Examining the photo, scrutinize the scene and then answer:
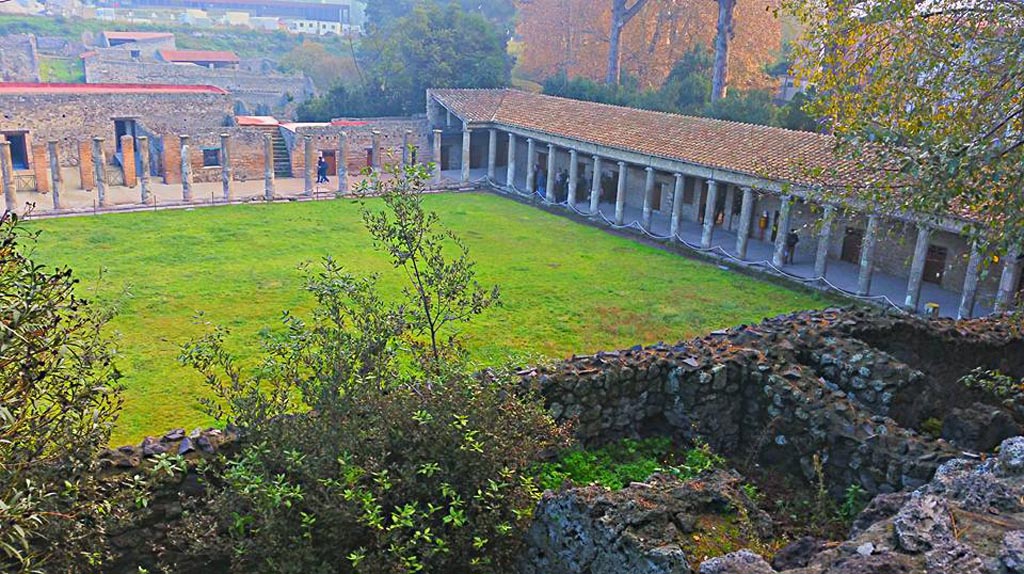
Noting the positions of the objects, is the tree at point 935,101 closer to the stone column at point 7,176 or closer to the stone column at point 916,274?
the stone column at point 916,274

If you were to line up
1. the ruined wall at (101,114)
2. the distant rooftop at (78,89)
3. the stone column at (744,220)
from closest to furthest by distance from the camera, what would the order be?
the stone column at (744,220), the ruined wall at (101,114), the distant rooftop at (78,89)

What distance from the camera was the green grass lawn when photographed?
16.3m

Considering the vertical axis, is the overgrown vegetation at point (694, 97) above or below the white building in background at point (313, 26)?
below

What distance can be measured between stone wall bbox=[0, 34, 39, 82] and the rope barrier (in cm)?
4477

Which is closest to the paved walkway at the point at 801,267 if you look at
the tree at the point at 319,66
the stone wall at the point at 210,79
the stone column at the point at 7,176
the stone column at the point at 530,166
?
the stone column at the point at 530,166

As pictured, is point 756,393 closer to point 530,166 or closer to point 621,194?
point 621,194

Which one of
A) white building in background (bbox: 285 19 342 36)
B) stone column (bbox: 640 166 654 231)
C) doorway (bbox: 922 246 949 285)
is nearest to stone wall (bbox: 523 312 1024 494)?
doorway (bbox: 922 246 949 285)

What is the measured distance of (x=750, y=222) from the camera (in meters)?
28.4

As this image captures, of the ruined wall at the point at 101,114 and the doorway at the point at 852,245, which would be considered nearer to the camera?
the doorway at the point at 852,245

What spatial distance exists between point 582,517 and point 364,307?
2.84m

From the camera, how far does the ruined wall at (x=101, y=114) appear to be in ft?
116

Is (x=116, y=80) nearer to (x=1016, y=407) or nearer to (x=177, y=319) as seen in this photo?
(x=177, y=319)

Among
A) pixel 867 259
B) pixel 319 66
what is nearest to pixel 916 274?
pixel 867 259

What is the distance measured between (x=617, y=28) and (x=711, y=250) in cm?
2206
